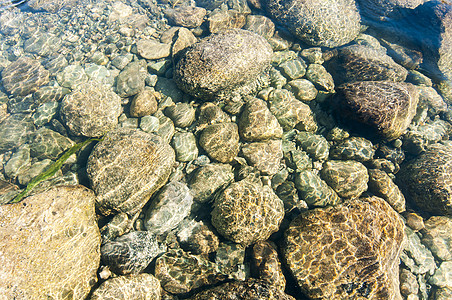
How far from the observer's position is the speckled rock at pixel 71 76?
6961 millimetres

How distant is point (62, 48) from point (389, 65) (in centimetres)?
1143

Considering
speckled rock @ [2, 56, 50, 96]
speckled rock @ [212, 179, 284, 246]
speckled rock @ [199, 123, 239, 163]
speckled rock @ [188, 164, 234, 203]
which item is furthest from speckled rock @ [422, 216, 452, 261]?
speckled rock @ [2, 56, 50, 96]

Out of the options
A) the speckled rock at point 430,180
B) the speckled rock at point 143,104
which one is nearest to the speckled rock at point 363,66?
the speckled rock at point 430,180

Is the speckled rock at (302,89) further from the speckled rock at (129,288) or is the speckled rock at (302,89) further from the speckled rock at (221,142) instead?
the speckled rock at (129,288)

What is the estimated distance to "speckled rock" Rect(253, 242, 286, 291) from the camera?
426cm

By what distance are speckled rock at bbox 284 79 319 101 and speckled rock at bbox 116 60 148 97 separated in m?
4.62

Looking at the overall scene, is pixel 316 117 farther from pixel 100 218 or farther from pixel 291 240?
pixel 100 218

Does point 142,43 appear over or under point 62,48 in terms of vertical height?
over

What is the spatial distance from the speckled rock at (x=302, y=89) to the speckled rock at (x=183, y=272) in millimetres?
5295

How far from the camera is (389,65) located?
731cm

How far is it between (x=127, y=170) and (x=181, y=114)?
2096 millimetres

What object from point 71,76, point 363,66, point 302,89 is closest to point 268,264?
point 302,89

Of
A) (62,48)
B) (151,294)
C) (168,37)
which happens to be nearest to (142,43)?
(168,37)

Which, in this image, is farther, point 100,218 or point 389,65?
point 389,65
